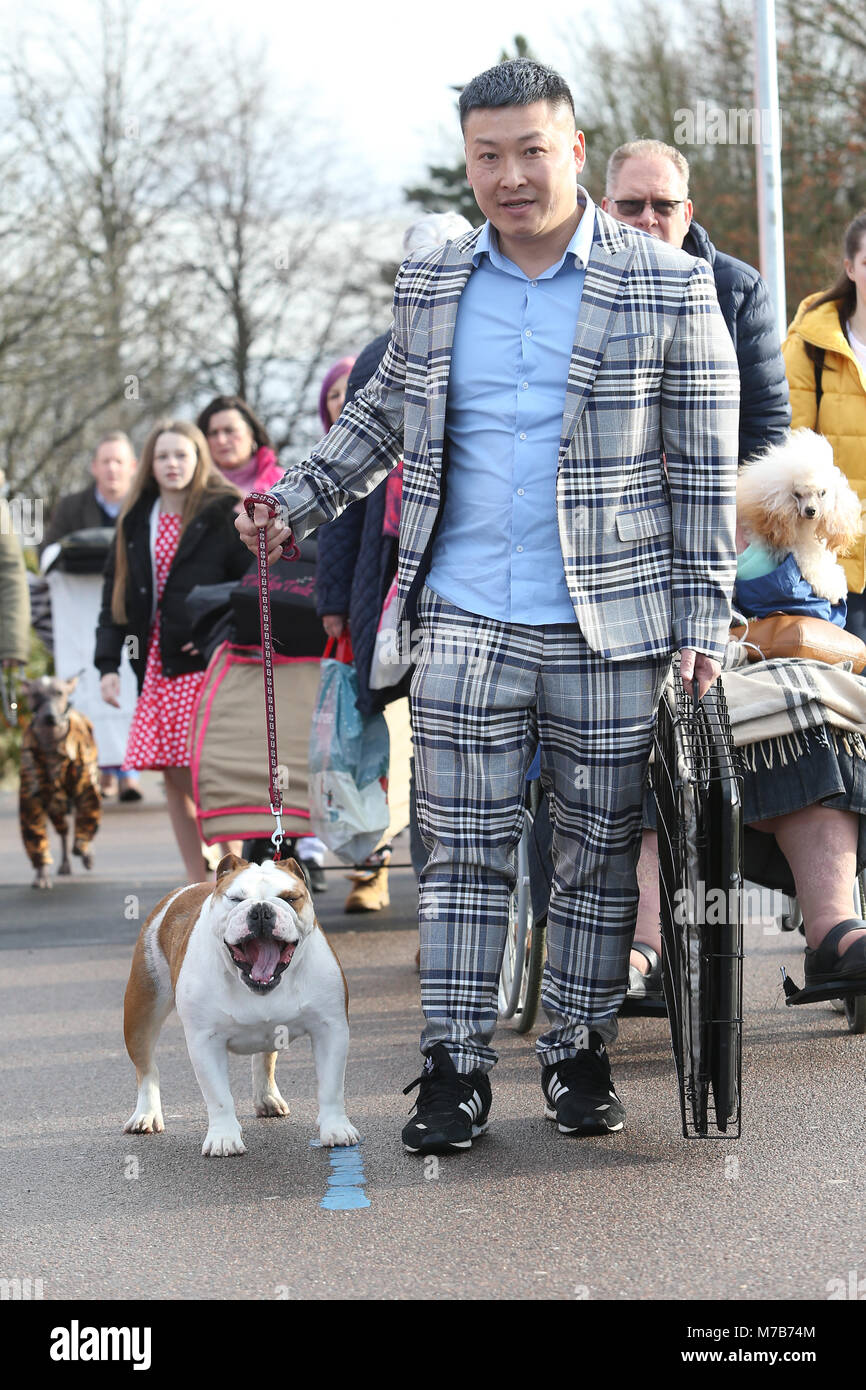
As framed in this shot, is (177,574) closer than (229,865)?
No

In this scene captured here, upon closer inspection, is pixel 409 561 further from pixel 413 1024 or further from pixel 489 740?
pixel 413 1024

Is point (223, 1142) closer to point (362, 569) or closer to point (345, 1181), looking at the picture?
point (345, 1181)

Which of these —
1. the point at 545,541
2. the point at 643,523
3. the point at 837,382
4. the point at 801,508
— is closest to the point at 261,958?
the point at 545,541

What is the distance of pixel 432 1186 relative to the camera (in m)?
4.00

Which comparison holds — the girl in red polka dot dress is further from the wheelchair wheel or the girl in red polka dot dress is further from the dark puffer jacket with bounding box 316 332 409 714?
the wheelchair wheel

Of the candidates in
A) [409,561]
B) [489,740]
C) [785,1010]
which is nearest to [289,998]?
[489,740]

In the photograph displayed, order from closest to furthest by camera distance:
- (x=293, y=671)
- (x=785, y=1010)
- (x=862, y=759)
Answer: (x=862, y=759), (x=785, y=1010), (x=293, y=671)

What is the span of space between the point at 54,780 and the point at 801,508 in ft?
20.0

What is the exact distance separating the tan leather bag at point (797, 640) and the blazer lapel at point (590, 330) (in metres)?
1.24

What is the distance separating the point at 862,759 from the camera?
498 cm

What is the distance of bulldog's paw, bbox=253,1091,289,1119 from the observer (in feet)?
15.7

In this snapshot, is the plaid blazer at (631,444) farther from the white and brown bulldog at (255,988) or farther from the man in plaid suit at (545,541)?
the white and brown bulldog at (255,988)

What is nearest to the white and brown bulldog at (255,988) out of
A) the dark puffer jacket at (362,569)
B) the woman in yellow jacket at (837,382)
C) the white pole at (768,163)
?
the dark puffer jacket at (362,569)
